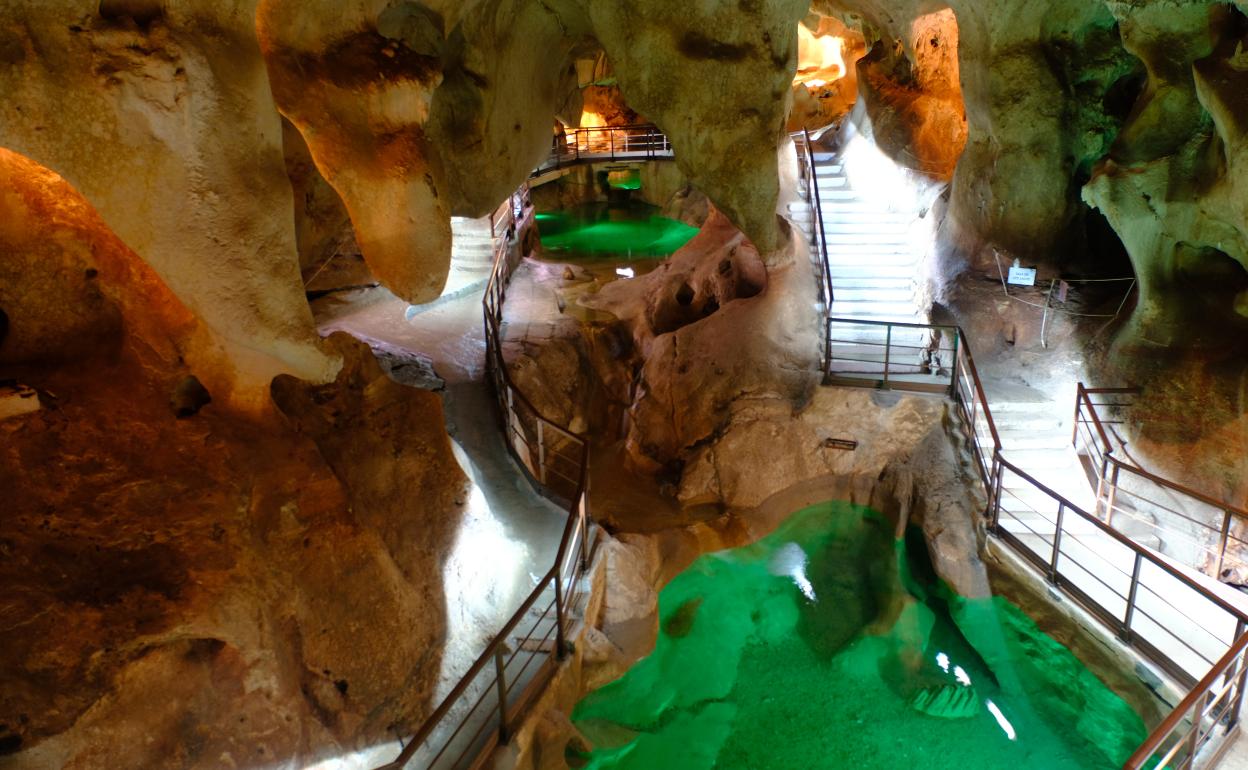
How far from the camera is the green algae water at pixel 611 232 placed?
25172mm

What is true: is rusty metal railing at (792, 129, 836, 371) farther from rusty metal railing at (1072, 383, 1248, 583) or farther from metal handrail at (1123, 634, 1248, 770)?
metal handrail at (1123, 634, 1248, 770)

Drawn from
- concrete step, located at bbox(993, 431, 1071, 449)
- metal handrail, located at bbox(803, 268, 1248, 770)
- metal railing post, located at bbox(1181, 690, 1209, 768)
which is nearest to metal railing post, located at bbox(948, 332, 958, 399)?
metal handrail, located at bbox(803, 268, 1248, 770)

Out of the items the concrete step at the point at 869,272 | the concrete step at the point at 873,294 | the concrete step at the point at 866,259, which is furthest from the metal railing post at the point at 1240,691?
the concrete step at the point at 866,259

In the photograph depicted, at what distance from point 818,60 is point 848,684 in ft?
85.1

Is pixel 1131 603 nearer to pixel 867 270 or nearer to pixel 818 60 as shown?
pixel 867 270

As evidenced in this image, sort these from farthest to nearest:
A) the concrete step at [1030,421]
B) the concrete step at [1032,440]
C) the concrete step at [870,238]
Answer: the concrete step at [870,238] → the concrete step at [1030,421] → the concrete step at [1032,440]

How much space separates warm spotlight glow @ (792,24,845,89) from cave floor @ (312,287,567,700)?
20095 millimetres

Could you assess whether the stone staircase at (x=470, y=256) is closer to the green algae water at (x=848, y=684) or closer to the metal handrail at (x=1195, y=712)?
the green algae water at (x=848, y=684)

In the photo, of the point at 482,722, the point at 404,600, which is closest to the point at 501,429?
the point at 404,600

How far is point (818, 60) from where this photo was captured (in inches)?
1126

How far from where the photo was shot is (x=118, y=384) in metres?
5.64

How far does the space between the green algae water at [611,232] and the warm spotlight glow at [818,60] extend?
22.5 ft

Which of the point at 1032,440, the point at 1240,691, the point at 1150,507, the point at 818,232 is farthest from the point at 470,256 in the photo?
the point at 1240,691

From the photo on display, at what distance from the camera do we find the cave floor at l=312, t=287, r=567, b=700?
6.58 m
